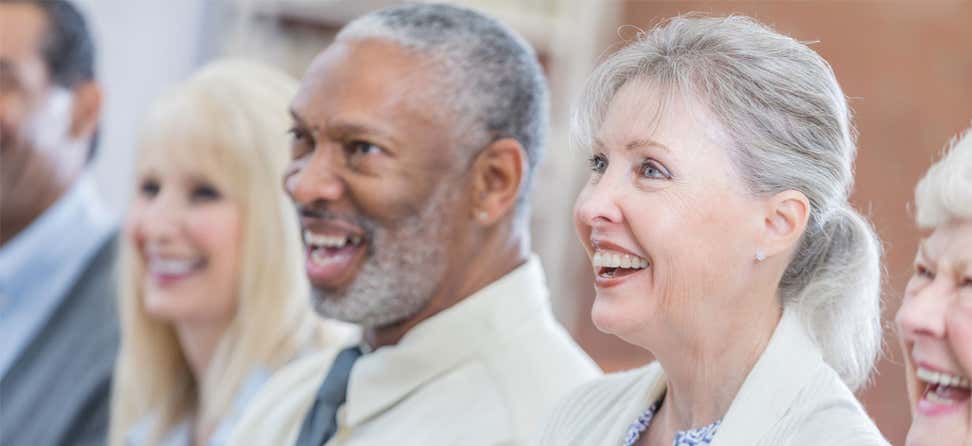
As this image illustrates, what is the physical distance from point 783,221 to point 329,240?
764mm

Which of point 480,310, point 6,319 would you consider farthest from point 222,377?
point 480,310

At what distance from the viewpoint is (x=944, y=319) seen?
1318 mm

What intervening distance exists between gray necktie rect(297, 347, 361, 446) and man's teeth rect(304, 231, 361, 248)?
19 cm

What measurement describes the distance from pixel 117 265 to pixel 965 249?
2.04 meters

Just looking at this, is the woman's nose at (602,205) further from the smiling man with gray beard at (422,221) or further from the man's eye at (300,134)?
the man's eye at (300,134)

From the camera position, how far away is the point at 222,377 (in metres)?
2.59

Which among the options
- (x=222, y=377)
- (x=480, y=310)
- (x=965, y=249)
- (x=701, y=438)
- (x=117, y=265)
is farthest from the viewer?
(x=117, y=265)

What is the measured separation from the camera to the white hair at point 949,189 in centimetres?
132

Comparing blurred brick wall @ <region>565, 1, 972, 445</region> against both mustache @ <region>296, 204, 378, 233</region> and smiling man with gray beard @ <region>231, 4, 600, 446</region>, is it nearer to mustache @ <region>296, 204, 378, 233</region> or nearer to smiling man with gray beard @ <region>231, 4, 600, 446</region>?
smiling man with gray beard @ <region>231, 4, 600, 446</region>

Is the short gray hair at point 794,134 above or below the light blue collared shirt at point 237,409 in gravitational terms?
above

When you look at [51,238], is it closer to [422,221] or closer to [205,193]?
[205,193]

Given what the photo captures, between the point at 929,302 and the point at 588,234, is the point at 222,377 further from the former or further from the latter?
the point at 929,302

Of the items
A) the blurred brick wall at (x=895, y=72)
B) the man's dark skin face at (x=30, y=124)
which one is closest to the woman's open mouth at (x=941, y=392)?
the man's dark skin face at (x=30, y=124)

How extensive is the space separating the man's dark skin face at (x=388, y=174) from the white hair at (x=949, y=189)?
2.33 feet
